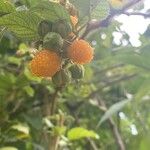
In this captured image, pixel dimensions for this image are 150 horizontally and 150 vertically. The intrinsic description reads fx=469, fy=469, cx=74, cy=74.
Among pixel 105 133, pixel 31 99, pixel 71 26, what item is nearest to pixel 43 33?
pixel 71 26

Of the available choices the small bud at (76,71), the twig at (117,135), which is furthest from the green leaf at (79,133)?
the small bud at (76,71)

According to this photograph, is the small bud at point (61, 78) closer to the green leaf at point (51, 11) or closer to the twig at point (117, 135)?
the green leaf at point (51, 11)

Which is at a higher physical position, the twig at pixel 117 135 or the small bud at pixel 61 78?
the small bud at pixel 61 78

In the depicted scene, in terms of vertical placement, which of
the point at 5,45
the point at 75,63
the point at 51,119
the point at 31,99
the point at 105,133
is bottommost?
the point at 105,133

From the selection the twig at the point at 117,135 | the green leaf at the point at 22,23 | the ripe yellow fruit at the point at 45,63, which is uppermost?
the green leaf at the point at 22,23

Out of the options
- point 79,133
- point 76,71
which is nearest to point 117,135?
point 79,133

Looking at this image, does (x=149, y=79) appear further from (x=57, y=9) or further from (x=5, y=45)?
(x=57, y=9)

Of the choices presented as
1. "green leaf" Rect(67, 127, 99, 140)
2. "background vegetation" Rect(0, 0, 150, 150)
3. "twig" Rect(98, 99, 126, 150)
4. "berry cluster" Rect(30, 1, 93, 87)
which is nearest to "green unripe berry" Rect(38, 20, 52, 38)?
"berry cluster" Rect(30, 1, 93, 87)
